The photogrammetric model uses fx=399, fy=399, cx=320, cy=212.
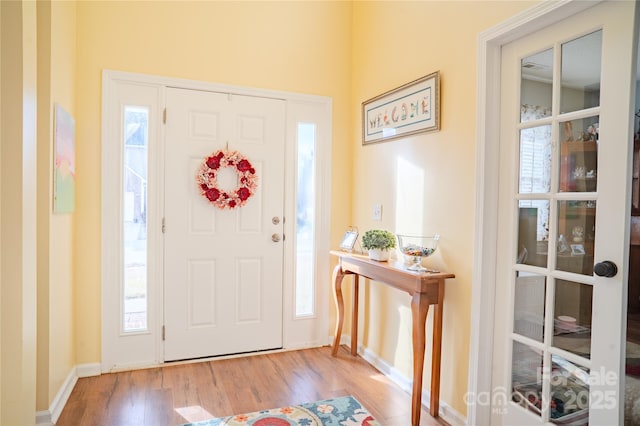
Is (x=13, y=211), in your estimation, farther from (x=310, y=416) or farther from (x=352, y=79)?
(x=352, y=79)

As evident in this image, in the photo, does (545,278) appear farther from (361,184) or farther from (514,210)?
(361,184)

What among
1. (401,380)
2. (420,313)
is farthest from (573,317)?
(401,380)

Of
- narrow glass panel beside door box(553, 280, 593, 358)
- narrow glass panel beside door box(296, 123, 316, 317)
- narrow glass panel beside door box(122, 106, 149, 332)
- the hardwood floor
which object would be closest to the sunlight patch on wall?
narrow glass panel beside door box(296, 123, 316, 317)

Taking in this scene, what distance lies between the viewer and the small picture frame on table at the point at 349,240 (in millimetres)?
3233

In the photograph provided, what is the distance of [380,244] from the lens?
9.01ft

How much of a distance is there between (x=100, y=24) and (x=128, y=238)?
1.55m

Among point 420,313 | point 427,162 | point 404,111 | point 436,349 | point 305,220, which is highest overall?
point 404,111

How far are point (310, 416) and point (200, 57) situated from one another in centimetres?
267

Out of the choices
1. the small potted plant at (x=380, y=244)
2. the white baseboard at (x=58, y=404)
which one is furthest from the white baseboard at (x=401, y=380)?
the white baseboard at (x=58, y=404)

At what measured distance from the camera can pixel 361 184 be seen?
3.44m

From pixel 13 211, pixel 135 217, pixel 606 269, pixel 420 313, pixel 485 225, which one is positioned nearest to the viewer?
pixel 606 269

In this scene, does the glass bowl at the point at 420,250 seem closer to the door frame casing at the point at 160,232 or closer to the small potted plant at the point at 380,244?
the small potted plant at the point at 380,244

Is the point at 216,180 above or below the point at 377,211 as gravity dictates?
above

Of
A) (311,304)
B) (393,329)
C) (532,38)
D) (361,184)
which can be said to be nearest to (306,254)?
(311,304)
